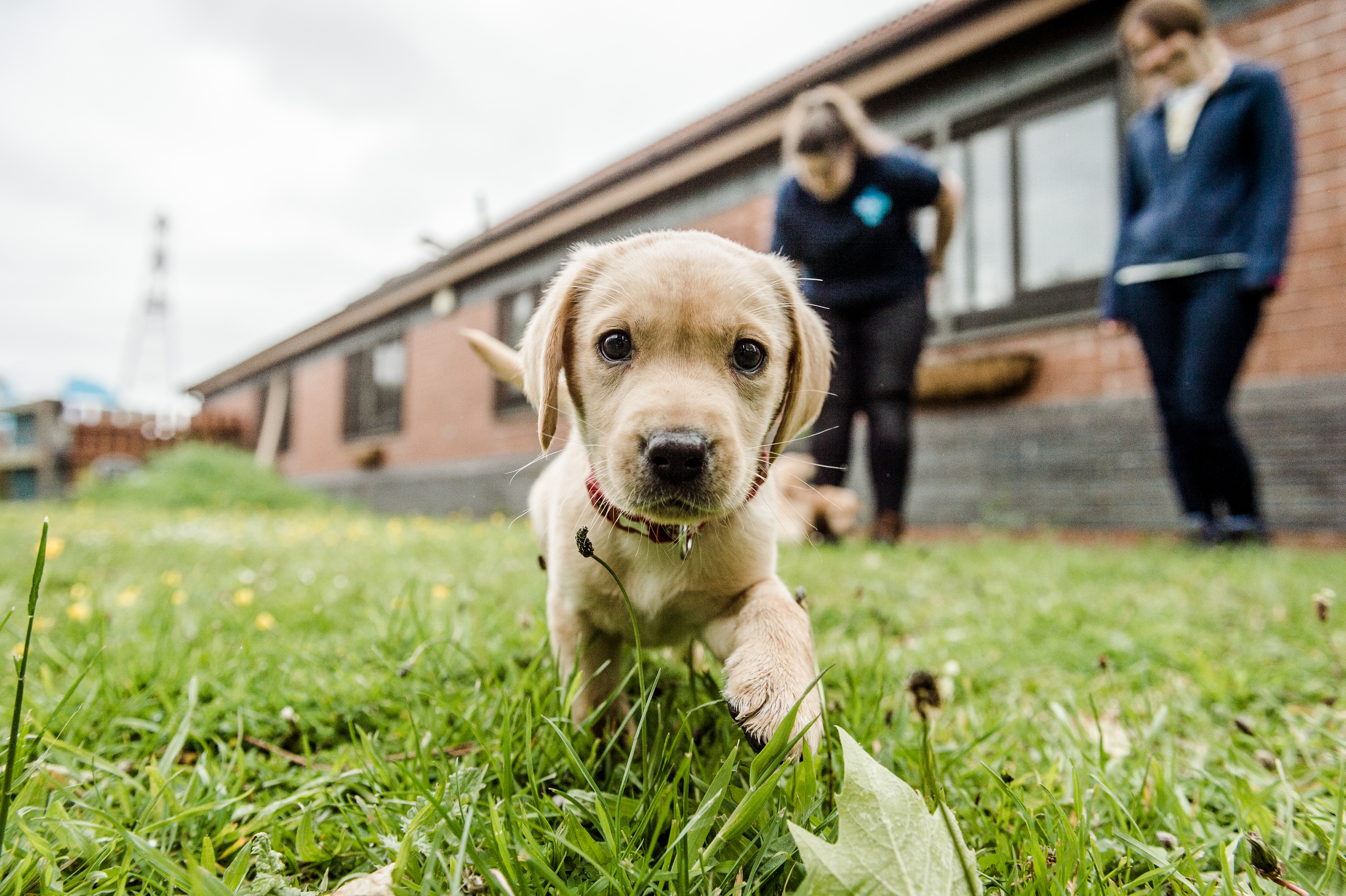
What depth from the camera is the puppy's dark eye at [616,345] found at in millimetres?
1290

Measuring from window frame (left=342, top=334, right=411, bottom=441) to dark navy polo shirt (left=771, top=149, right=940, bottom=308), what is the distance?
609 centimetres

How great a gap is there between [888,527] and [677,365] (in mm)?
3670

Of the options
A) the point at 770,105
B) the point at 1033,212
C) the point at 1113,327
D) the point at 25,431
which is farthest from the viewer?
the point at 25,431

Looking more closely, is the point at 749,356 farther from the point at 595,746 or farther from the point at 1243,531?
the point at 1243,531

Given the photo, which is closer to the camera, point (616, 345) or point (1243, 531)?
point (616, 345)

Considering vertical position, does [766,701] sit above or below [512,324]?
below

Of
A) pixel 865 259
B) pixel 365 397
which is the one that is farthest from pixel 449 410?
pixel 865 259

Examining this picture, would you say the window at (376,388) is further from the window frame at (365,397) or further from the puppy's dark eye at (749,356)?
the puppy's dark eye at (749,356)

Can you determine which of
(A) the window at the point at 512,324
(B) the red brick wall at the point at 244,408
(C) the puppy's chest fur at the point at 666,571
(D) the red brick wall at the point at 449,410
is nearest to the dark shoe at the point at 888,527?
(A) the window at the point at 512,324

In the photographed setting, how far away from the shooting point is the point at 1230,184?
4.09 meters

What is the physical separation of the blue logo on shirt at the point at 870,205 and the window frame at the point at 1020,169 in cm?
383

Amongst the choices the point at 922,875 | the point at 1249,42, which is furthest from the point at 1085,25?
the point at 922,875

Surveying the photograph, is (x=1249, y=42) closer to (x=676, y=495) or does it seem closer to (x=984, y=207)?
(x=984, y=207)

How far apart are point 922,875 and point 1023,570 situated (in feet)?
10.8
